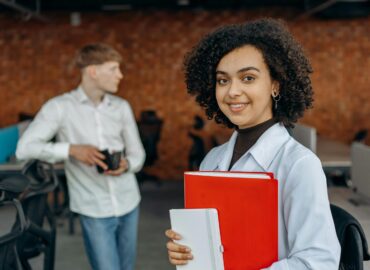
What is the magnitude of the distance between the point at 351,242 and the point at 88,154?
1.41m

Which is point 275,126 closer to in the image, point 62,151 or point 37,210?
point 62,151

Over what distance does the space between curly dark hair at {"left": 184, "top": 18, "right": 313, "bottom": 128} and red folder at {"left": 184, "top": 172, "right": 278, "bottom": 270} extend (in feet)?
0.98

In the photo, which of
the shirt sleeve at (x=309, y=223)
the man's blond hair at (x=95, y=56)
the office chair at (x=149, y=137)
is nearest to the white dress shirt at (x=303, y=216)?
the shirt sleeve at (x=309, y=223)

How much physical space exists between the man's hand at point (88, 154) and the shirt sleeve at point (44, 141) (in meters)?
0.04

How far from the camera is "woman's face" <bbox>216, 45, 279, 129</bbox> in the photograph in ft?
3.72

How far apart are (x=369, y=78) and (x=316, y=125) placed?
115cm

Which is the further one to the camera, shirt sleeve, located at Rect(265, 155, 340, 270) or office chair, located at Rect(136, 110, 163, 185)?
office chair, located at Rect(136, 110, 163, 185)

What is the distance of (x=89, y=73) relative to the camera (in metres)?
2.44

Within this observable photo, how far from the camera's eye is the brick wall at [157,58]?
25.3ft

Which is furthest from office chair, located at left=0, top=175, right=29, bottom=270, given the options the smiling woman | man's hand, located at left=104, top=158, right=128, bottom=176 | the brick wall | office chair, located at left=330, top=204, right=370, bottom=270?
the brick wall

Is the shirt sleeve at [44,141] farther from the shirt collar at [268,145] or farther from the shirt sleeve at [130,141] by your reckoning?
the shirt collar at [268,145]

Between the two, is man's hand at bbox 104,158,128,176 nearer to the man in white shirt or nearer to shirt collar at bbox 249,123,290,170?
the man in white shirt

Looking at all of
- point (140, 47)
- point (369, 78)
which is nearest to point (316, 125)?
point (369, 78)

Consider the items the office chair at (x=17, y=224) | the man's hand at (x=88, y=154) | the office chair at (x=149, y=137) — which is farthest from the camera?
the office chair at (x=149, y=137)
